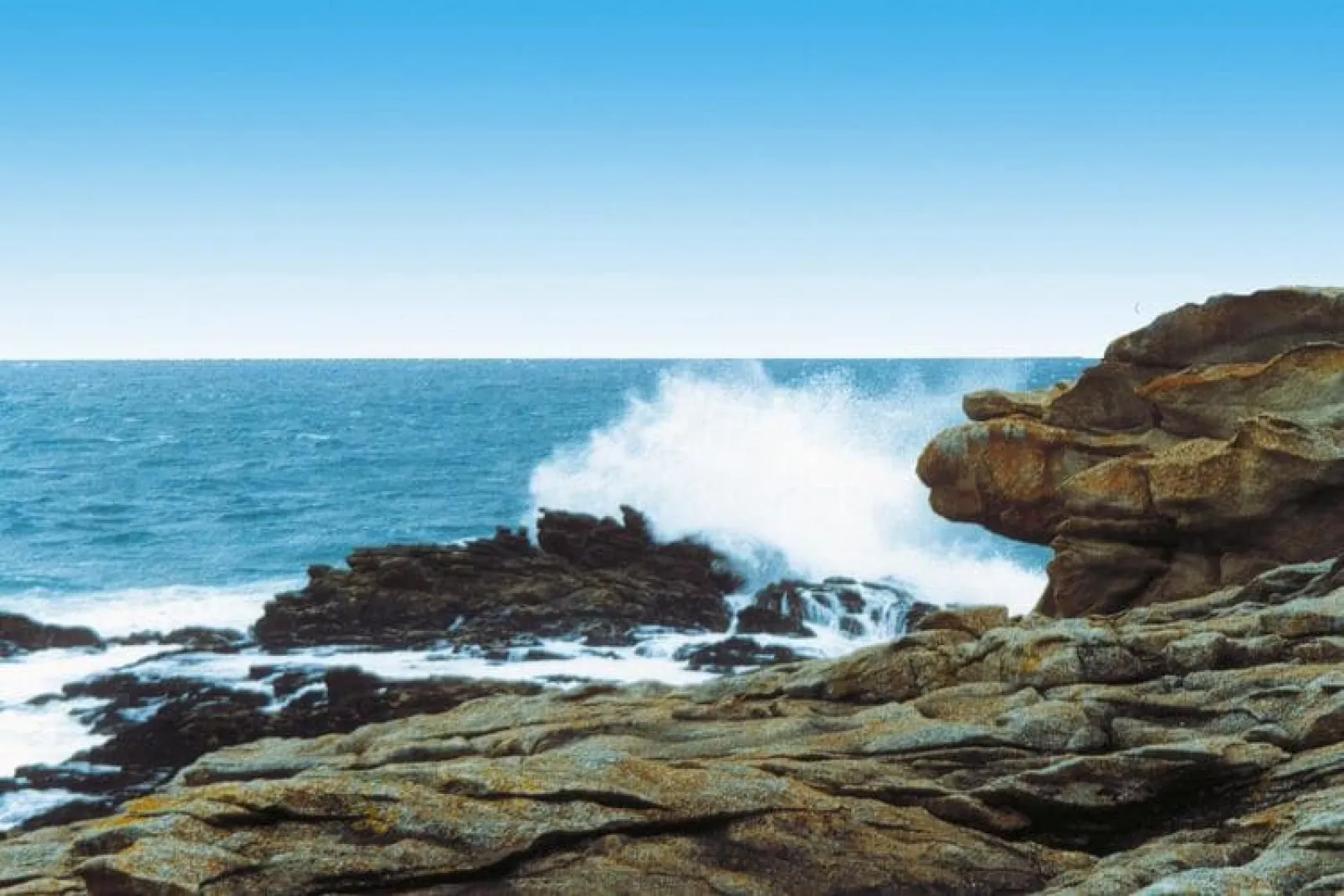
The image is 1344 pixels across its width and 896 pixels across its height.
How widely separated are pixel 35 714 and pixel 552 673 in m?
13.9

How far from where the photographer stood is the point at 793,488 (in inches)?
2515

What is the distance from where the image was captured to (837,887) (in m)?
10.8

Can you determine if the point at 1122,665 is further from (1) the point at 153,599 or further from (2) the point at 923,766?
(1) the point at 153,599

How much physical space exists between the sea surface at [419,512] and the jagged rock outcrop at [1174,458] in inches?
524

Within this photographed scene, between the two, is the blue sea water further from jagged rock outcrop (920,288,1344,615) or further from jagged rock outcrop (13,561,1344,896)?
jagged rock outcrop (13,561,1344,896)

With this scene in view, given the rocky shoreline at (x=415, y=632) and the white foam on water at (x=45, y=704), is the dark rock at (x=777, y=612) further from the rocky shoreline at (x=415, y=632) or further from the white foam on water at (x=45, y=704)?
the white foam on water at (x=45, y=704)

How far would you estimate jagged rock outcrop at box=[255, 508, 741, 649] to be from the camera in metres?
39.3

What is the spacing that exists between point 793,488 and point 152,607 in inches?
1252

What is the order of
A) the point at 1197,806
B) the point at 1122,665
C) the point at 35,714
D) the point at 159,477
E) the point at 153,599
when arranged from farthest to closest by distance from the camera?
the point at 159,477 < the point at 153,599 < the point at 35,714 < the point at 1122,665 < the point at 1197,806

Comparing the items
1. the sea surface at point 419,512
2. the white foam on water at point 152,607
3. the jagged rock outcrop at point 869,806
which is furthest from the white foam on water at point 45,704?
the jagged rock outcrop at point 869,806

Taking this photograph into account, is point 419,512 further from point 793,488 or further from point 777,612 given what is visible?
point 777,612

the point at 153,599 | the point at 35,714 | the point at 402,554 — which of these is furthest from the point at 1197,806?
the point at 153,599

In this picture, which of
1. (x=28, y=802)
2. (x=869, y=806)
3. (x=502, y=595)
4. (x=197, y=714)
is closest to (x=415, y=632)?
(x=502, y=595)

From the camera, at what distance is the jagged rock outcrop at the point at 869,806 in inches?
412
